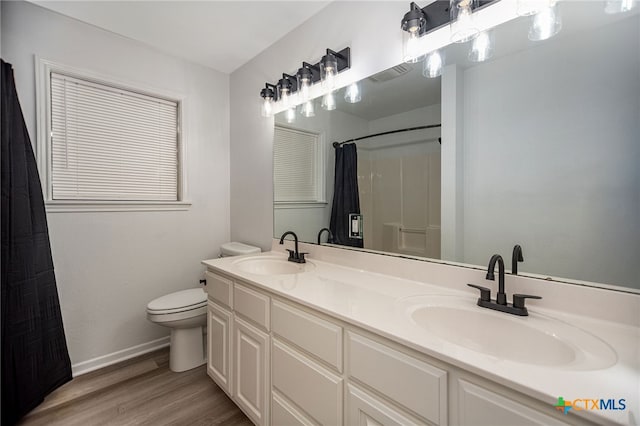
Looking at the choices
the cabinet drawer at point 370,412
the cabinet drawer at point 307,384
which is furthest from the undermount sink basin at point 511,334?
→ the cabinet drawer at point 307,384

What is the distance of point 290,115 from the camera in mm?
2055

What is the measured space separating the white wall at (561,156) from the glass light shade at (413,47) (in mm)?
276

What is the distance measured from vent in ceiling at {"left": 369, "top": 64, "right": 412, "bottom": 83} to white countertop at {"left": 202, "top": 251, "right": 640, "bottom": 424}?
1.05m

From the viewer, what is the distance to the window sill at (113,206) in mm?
1833

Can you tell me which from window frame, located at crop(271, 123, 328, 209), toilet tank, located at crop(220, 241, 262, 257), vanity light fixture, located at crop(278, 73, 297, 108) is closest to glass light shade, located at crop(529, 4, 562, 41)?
window frame, located at crop(271, 123, 328, 209)

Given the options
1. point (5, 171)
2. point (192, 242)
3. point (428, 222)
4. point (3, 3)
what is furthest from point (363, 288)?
point (3, 3)

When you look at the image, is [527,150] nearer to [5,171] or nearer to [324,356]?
[324,356]

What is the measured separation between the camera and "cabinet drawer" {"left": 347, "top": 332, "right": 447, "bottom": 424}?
715mm

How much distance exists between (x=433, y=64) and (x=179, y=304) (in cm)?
212

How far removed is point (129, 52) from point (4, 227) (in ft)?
4.89

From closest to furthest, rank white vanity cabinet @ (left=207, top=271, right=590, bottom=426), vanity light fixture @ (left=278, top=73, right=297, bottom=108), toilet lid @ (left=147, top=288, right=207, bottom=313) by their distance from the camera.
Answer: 1. white vanity cabinet @ (left=207, top=271, right=590, bottom=426)
2. toilet lid @ (left=147, top=288, right=207, bottom=313)
3. vanity light fixture @ (left=278, top=73, right=297, bottom=108)

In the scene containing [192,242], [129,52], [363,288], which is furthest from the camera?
[192,242]

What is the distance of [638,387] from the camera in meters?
0.55

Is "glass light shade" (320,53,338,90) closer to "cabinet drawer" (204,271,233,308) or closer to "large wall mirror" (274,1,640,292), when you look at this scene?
"large wall mirror" (274,1,640,292)
